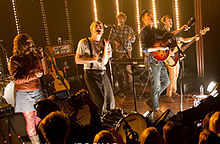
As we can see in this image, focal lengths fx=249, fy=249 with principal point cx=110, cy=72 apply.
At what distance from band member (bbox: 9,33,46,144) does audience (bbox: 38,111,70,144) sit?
5.71ft

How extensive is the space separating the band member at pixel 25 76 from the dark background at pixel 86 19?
12.5 feet

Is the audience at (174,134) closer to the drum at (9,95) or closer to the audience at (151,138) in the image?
the audience at (151,138)

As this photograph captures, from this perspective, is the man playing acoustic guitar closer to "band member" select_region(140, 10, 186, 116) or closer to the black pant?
"band member" select_region(140, 10, 186, 116)

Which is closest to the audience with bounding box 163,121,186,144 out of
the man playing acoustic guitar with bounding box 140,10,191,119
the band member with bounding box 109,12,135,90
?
the man playing acoustic guitar with bounding box 140,10,191,119

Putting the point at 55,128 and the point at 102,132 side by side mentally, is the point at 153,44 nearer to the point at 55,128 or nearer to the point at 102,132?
the point at 102,132

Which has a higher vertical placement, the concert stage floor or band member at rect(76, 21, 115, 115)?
band member at rect(76, 21, 115, 115)

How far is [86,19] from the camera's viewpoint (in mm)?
9492

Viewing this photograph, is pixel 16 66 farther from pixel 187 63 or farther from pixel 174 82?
pixel 187 63

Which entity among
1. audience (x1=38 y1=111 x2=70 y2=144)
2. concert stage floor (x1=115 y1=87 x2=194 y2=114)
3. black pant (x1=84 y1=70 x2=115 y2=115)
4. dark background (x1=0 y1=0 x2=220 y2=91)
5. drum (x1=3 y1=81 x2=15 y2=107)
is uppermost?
dark background (x1=0 y1=0 x2=220 y2=91)

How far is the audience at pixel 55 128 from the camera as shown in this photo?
2.08 metres

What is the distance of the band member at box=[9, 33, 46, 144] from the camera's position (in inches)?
147

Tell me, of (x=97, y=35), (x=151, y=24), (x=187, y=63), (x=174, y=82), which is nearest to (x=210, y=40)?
(x=187, y=63)

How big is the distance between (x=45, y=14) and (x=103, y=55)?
5.32 meters

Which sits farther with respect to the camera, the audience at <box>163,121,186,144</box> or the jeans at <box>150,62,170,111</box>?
the jeans at <box>150,62,170,111</box>
